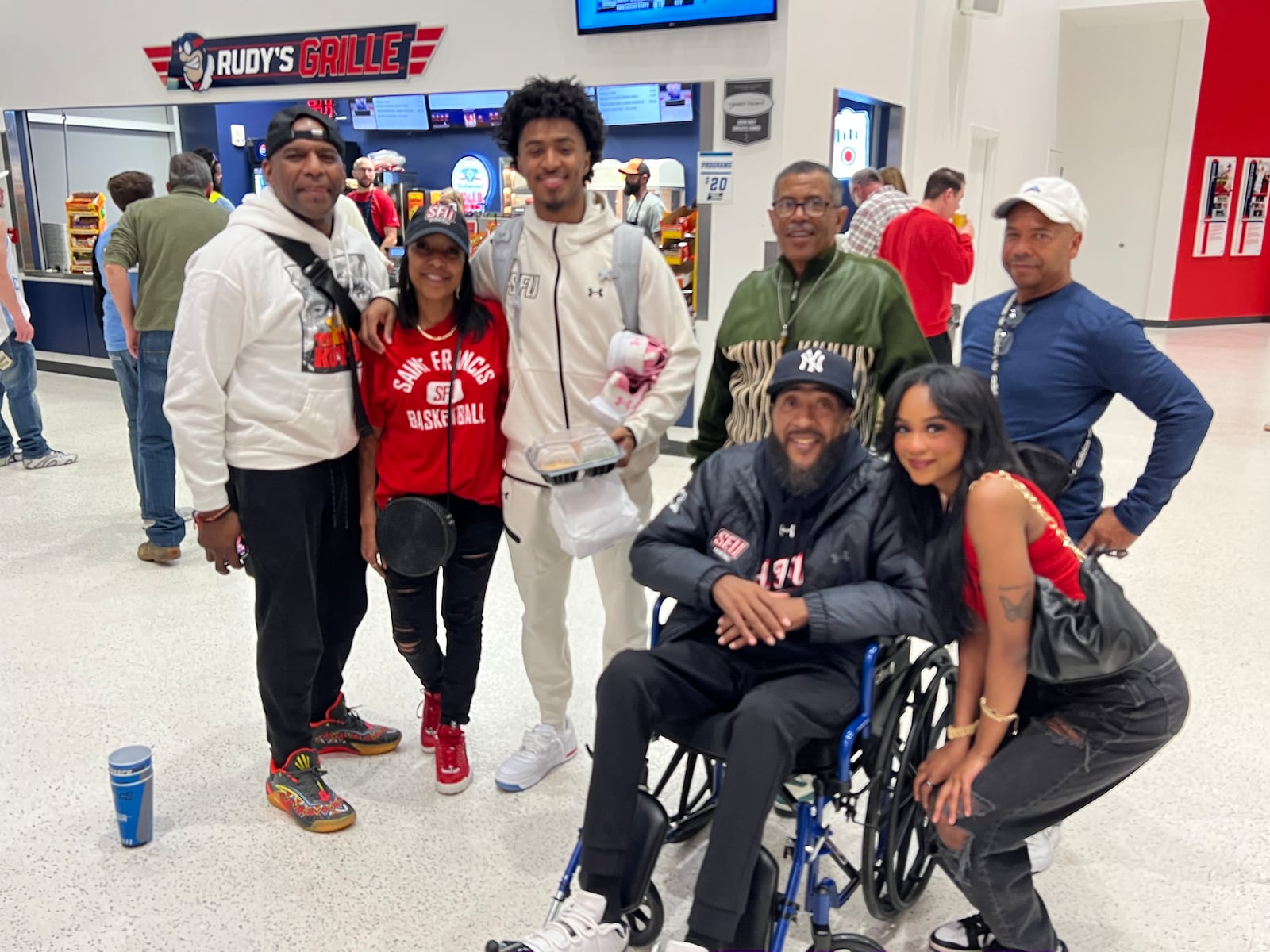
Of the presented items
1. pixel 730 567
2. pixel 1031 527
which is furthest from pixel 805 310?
pixel 1031 527

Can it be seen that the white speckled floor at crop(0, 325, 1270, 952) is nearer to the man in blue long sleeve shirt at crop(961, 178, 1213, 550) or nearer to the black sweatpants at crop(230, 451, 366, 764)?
the black sweatpants at crop(230, 451, 366, 764)

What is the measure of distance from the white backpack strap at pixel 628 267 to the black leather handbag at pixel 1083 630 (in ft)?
3.36

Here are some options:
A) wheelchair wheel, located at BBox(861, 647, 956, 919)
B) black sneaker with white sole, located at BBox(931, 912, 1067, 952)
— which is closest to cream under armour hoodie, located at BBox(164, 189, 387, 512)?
wheelchair wheel, located at BBox(861, 647, 956, 919)

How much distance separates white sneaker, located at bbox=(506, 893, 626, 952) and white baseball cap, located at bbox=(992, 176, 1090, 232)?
5.27 feet

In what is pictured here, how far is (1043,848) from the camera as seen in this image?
2.30 meters

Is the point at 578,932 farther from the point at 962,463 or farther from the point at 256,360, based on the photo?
the point at 256,360

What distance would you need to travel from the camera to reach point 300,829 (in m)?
2.47

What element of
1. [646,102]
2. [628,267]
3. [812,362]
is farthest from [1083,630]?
[646,102]

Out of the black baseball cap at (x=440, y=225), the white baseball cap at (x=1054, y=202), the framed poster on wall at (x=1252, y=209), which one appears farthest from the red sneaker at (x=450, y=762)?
the framed poster on wall at (x=1252, y=209)

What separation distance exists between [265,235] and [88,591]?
2.45m

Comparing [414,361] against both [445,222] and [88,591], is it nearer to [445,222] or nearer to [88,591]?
[445,222]

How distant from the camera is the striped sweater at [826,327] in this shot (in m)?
2.23

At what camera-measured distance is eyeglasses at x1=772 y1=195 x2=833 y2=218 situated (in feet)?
7.25

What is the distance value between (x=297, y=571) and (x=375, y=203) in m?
5.75
